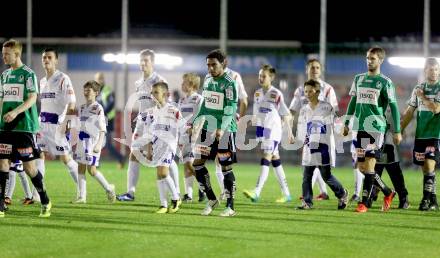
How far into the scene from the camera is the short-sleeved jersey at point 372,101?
472 inches

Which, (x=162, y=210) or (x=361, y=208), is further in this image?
(x=361, y=208)

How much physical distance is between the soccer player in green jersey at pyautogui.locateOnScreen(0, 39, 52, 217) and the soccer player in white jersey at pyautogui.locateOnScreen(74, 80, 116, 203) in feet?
7.31

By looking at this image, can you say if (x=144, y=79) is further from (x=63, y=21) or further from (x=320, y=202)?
(x=63, y=21)

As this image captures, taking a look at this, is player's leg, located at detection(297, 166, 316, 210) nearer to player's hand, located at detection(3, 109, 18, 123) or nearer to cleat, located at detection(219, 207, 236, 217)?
cleat, located at detection(219, 207, 236, 217)

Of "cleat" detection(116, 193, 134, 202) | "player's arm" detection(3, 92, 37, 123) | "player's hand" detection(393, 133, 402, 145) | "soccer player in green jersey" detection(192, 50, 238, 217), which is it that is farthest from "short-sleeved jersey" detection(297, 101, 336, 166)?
"player's arm" detection(3, 92, 37, 123)

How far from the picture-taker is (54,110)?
13.1 metres

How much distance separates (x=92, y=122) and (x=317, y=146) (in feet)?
11.5

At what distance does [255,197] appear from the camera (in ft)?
45.3

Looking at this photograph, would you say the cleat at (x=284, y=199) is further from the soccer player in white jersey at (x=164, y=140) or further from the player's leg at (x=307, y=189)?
the soccer player in white jersey at (x=164, y=140)

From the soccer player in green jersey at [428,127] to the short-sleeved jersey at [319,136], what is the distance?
4.30ft

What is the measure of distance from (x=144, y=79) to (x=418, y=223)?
5078 millimetres

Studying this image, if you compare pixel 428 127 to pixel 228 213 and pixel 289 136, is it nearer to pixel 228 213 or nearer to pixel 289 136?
pixel 289 136

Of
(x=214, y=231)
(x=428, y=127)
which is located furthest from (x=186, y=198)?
(x=214, y=231)

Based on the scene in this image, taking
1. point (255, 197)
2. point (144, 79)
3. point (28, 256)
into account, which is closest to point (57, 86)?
point (144, 79)
